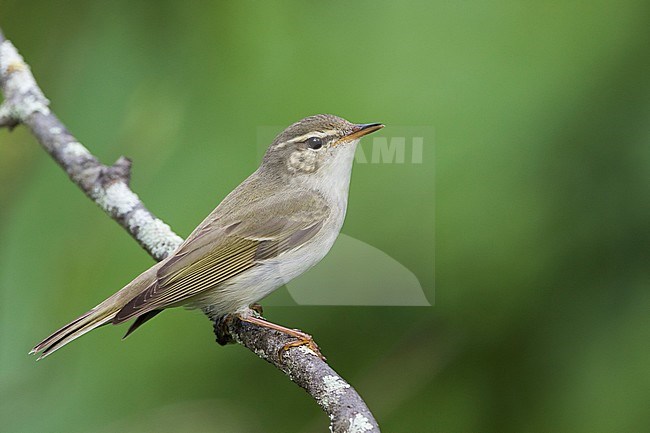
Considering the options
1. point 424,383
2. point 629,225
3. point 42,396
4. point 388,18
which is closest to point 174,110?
point 388,18

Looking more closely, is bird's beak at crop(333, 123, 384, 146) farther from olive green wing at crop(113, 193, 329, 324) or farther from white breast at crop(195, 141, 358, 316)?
olive green wing at crop(113, 193, 329, 324)

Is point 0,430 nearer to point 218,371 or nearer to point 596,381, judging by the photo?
point 218,371

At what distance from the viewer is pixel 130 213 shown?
2.48m

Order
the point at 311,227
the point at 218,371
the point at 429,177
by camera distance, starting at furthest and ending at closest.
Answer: the point at 429,177
the point at 218,371
the point at 311,227

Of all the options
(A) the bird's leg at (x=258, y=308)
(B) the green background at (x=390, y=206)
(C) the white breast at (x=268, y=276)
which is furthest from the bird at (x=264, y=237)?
(B) the green background at (x=390, y=206)

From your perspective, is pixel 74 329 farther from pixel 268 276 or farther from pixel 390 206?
pixel 390 206

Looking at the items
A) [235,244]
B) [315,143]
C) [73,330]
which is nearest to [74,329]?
[73,330]

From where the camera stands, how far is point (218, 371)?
7.95ft

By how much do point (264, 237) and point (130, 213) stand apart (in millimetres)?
456

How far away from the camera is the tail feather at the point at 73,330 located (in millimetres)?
1955

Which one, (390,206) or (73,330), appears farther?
(390,206)

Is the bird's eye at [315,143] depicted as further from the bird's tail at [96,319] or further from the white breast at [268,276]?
the bird's tail at [96,319]

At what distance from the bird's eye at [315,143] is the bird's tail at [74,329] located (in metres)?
0.67

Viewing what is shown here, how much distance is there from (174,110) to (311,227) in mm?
781
